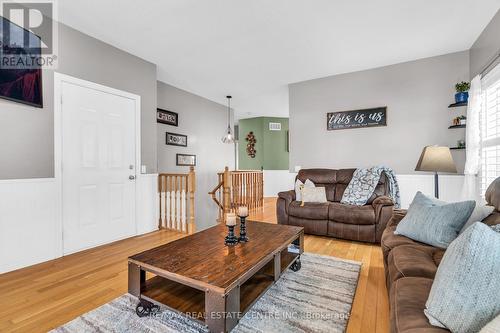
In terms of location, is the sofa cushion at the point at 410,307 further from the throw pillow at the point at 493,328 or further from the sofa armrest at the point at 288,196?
the sofa armrest at the point at 288,196

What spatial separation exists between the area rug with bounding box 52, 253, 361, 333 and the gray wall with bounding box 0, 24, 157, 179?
5.82 feet

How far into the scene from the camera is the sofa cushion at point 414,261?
1.33m

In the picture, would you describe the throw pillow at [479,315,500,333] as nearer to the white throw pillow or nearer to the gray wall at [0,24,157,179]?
the white throw pillow

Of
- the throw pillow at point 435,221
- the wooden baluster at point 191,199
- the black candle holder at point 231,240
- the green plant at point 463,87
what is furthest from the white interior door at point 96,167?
the green plant at point 463,87

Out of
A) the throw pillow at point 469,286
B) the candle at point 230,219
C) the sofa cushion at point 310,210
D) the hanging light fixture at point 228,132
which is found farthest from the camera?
the hanging light fixture at point 228,132

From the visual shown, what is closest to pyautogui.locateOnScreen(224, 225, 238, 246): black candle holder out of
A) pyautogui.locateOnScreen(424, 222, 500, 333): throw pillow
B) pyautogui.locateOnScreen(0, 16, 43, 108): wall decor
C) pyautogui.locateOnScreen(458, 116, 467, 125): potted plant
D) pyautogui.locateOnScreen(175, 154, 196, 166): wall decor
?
pyautogui.locateOnScreen(424, 222, 500, 333): throw pillow

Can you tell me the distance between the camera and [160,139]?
449 cm

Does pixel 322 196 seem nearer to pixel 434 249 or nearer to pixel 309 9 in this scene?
pixel 434 249

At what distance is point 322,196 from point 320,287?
182 centimetres

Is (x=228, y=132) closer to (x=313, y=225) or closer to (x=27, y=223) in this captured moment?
(x=313, y=225)

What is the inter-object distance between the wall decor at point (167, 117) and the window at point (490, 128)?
4.72 metres

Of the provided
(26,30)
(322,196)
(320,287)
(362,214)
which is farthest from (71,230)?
(362,214)

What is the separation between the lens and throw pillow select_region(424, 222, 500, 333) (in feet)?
2.53

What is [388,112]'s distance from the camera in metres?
3.82
